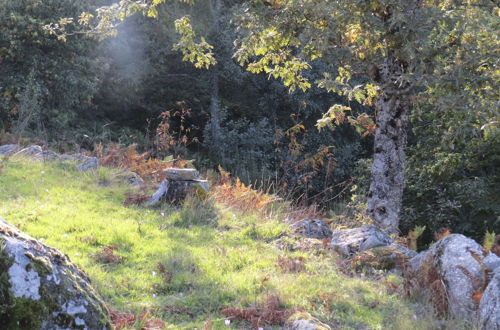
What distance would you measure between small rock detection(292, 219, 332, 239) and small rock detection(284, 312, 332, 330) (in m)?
3.59

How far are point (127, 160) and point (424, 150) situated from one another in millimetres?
7878

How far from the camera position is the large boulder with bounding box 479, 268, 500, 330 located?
4.23 m

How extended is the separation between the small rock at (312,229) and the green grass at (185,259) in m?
0.27

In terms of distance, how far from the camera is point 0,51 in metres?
17.0

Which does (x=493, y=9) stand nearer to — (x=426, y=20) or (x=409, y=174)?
(x=426, y=20)

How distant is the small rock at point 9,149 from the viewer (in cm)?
1290

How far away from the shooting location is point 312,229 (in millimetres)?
8430

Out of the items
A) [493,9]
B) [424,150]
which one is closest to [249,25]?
[493,9]

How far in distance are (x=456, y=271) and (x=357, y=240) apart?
80.3 inches

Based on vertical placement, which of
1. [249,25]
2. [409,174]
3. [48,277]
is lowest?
[409,174]

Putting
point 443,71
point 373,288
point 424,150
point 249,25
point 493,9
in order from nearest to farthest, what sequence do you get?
point 373,288 < point 443,71 < point 493,9 < point 249,25 < point 424,150

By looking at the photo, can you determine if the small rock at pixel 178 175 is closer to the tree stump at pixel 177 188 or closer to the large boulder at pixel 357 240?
the tree stump at pixel 177 188

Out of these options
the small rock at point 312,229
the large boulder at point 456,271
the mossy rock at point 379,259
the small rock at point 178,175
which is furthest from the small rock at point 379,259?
the small rock at point 178,175

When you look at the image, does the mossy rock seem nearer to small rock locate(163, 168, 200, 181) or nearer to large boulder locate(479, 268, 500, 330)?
large boulder locate(479, 268, 500, 330)
